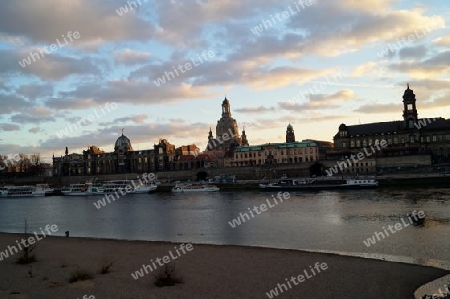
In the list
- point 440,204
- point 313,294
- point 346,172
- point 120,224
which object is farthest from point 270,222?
point 346,172

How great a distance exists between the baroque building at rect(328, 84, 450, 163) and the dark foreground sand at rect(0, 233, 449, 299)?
260 feet

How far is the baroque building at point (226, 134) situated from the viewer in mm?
150000

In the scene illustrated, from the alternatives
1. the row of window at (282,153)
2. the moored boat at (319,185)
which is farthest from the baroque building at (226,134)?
the moored boat at (319,185)

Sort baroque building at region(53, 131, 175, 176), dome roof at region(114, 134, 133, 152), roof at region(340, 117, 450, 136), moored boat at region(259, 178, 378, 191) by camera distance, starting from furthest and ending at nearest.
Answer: dome roof at region(114, 134, 133, 152) → baroque building at region(53, 131, 175, 176) → roof at region(340, 117, 450, 136) → moored boat at region(259, 178, 378, 191)

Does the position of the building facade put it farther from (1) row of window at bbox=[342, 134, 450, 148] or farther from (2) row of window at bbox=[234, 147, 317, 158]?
(1) row of window at bbox=[342, 134, 450, 148]

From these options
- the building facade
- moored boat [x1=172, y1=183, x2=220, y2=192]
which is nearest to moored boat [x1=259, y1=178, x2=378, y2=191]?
moored boat [x1=172, y1=183, x2=220, y2=192]

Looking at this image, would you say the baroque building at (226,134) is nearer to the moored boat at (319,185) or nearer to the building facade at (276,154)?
the building facade at (276,154)

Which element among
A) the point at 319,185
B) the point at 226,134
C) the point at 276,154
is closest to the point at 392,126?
the point at 276,154

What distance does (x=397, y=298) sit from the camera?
45.8ft

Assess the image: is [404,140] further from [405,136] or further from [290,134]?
[290,134]

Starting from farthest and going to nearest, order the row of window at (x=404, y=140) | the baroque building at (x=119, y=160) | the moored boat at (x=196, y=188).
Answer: the baroque building at (x=119, y=160), the row of window at (x=404, y=140), the moored boat at (x=196, y=188)

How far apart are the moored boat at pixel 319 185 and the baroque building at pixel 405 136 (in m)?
24.4

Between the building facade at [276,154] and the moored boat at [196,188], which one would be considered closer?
the moored boat at [196,188]

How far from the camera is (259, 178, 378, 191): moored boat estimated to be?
2781 inches
